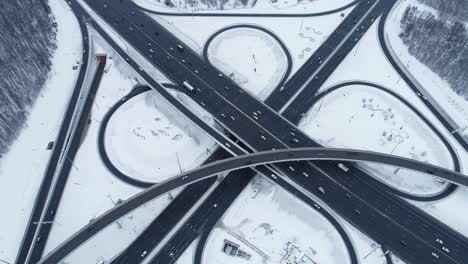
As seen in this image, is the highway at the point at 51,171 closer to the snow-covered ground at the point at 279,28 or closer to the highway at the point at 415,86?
the snow-covered ground at the point at 279,28

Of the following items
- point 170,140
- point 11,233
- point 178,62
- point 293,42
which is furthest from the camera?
point 293,42

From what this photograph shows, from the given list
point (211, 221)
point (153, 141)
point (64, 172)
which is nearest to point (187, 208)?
point (211, 221)

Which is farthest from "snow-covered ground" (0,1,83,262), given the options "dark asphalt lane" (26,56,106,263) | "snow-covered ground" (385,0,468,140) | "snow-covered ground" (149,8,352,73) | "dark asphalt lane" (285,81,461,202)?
"snow-covered ground" (385,0,468,140)

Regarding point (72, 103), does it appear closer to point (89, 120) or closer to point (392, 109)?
point (89, 120)

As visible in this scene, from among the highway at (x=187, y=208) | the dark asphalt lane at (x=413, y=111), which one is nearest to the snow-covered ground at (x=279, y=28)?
the dark asphalt lane at (x=413, y=111)

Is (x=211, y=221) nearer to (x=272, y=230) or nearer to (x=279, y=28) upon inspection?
(x=272, y=230)

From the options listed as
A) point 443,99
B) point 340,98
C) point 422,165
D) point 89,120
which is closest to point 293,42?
point 340,98
